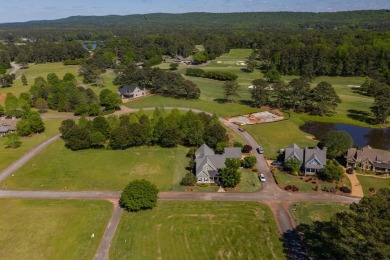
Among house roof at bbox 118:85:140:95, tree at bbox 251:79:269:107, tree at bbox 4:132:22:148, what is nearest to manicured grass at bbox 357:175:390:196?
tree at bbox 251:79:269:107

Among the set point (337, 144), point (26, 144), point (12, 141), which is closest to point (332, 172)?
point (337, 144)

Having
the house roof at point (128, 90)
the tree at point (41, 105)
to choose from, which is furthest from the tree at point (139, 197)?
the house roof at point (128, 90)

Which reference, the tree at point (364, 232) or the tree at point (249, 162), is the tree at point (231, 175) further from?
the tree at point (364, 232)

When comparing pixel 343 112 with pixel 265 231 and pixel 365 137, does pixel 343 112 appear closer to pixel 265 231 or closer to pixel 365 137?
pixel 365 137

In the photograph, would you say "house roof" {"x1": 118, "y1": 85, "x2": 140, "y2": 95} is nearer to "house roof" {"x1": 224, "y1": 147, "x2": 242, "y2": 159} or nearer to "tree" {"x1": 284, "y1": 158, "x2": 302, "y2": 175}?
"house roof" {"x1": 224, "y1": 147, "x2": 242, "y2": 159}

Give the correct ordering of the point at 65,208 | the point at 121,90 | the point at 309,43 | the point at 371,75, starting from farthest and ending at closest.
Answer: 1. the point at 309,43
2. the point at 371,75
3. the point at 121,90
4. the point at 65,208

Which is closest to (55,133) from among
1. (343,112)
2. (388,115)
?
(343,112)
